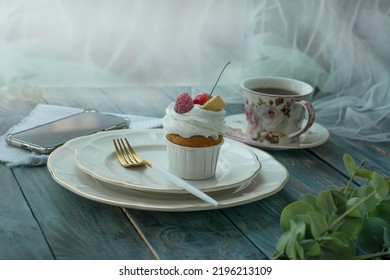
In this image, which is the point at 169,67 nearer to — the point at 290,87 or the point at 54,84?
the point at 54,84

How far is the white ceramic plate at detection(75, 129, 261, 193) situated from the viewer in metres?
0.88

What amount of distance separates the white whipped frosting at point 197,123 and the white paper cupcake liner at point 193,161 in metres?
0.02

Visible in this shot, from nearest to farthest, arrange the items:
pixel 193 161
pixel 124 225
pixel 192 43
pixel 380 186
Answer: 1. pixel 380 186
2. pixel 124 225
3. pixel 193 161
4. pixel 192 43

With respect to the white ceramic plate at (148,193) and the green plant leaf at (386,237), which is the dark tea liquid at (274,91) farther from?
the green plant leaf at (386,237)

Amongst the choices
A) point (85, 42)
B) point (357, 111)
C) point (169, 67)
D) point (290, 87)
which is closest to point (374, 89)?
point (357, 111)

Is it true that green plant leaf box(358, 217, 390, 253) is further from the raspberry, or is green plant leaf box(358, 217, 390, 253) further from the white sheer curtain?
the white sheer curtain

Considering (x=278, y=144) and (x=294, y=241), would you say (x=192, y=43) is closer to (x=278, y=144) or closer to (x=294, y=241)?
(x=278, y=144)

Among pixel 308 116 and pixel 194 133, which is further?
pixel 308 116

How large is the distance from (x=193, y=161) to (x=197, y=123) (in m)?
0.05

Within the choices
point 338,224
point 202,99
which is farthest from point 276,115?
point 338,224

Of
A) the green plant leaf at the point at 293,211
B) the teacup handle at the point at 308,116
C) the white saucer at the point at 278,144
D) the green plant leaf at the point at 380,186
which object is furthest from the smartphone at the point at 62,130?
the green plant leaf at the point at 380,186

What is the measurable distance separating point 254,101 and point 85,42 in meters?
0.52

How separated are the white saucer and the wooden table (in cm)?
8

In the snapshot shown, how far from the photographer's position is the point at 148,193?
887 millimetres
